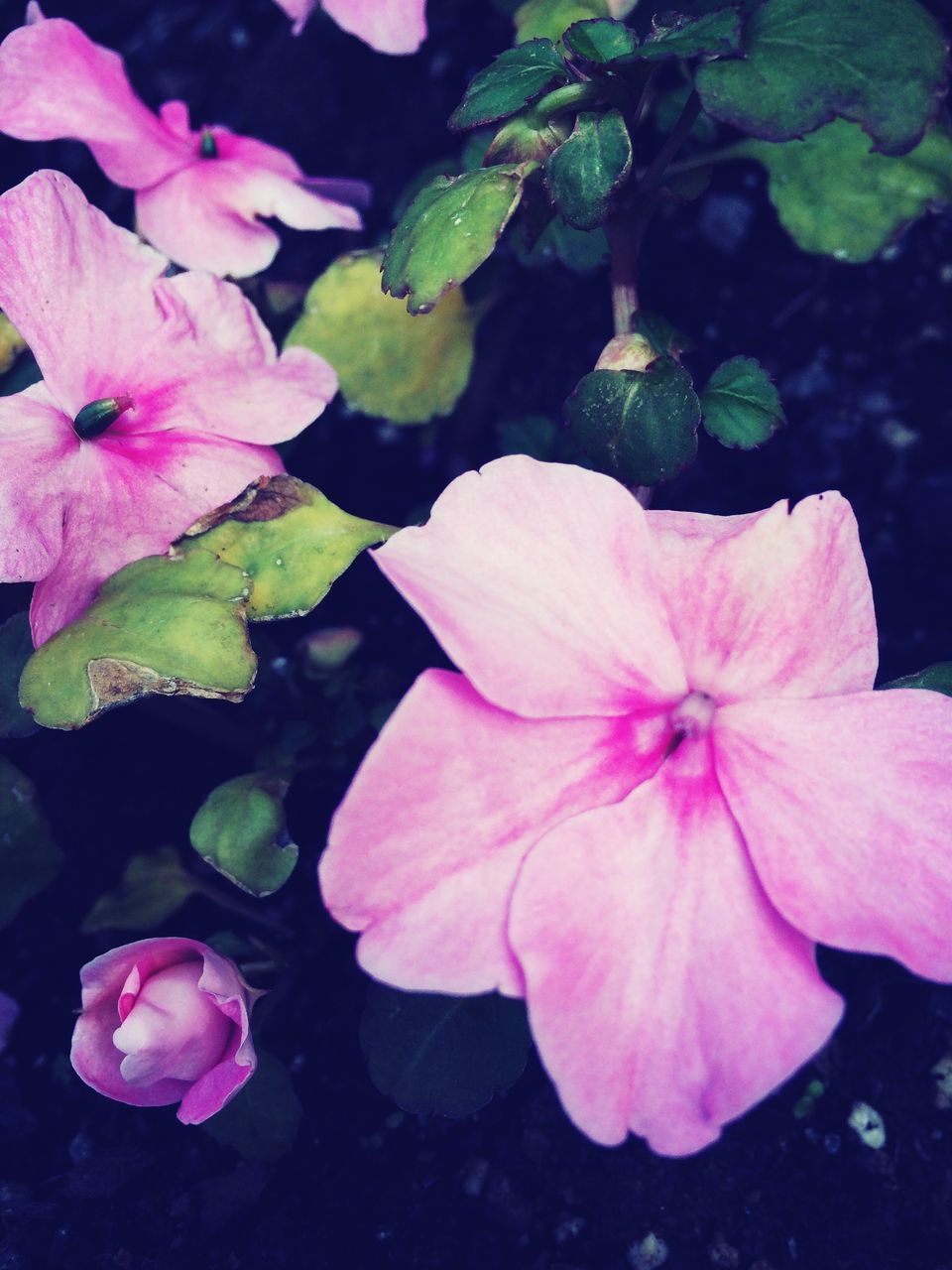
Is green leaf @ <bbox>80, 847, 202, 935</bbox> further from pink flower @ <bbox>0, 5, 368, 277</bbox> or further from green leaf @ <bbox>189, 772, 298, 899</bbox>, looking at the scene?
pink flower @ <bbox>0, 5, 368, 277</bbox>

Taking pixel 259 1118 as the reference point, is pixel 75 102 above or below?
above

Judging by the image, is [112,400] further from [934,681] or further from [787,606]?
[934,681]

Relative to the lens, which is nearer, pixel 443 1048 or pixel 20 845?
pixel 443 1048

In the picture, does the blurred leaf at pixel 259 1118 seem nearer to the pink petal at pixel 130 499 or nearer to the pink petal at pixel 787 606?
the pink petal at pixel 130 499

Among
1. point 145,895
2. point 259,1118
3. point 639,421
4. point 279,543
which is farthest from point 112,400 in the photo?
point 259,1118

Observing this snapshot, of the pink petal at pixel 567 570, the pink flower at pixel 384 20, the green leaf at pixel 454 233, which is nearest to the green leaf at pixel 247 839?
the pink petal at pixel 567 570

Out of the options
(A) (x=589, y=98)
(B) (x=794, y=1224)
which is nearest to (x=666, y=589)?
(A) (x=589, y=98)

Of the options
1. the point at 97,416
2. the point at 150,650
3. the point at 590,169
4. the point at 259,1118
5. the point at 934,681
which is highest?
the point at 590,169
